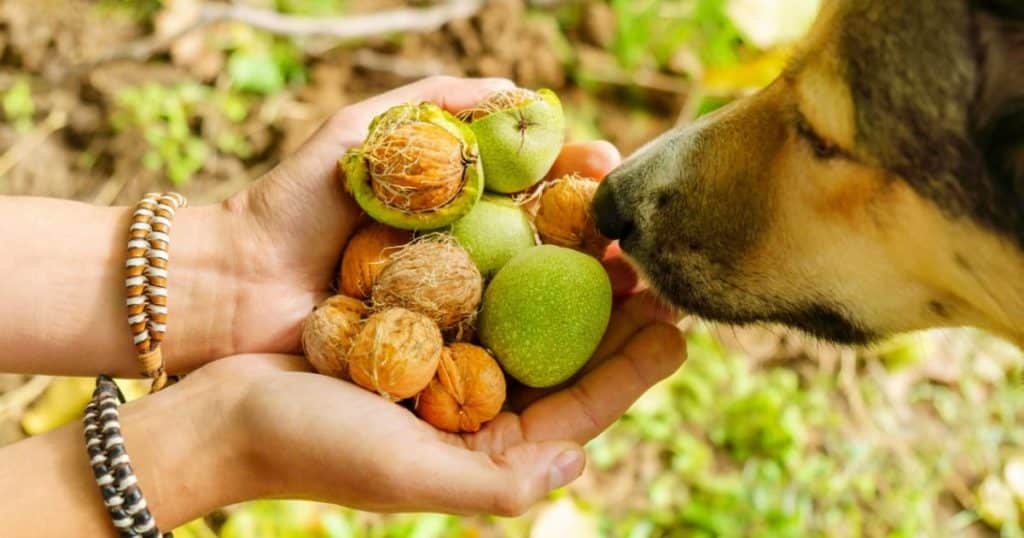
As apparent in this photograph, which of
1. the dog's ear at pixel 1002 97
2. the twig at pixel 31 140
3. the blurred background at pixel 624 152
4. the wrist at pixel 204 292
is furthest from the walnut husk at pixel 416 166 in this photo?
the twig at pixel 31 140

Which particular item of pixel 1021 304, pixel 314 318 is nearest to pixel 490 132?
pixel 314 318

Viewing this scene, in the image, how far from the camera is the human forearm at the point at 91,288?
6.70 ft

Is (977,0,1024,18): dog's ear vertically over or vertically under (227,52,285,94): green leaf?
over

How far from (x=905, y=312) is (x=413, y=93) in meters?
1.23

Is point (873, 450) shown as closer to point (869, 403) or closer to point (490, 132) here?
point (869, 403)

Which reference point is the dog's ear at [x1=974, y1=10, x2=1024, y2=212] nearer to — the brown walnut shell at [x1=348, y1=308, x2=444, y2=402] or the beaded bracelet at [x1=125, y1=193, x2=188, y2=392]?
the brown walnut shell at [x1=348, y1=308, x2=444, y2=402]

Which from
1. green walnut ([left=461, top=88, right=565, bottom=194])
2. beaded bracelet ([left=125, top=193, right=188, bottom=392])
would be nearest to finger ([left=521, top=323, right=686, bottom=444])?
green walnut ([left=461, top=88, right=565, bottom=194])

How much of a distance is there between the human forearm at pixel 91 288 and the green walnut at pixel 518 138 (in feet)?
2.09

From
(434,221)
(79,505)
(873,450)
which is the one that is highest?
(434,221)

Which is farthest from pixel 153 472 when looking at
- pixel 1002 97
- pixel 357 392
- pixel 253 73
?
pixel 253 73

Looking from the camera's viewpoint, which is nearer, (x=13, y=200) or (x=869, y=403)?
(x=13, y=200)

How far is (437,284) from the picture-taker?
1871mm

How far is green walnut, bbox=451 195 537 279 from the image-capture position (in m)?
2.04

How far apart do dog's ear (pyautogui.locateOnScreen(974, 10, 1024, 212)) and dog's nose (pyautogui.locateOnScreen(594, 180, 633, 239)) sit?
0.70 m
